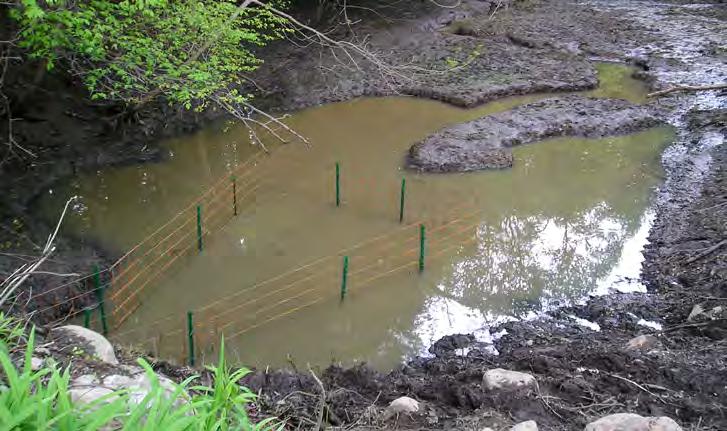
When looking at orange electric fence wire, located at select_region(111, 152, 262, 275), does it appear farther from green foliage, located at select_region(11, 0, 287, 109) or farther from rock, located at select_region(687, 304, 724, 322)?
rock, located at select_region(687, 304, 724, 322)

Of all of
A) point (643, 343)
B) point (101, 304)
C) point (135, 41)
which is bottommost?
point (643, 343)

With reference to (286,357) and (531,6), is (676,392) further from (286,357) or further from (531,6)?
(531,6)

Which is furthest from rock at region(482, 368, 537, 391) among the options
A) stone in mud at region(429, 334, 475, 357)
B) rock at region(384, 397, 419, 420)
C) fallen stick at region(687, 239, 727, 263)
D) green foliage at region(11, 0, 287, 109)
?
green foliage at region(11, 0, 287, 109)

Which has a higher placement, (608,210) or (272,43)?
(272,43)

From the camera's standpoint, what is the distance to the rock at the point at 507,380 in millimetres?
4398

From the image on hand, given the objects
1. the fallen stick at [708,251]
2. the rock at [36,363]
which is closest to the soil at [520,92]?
the fallen stick at [708,251]

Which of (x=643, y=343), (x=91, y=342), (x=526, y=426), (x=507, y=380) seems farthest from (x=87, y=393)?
(x=643, y=343)

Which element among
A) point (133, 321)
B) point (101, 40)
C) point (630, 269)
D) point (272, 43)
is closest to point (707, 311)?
point (630, 269)

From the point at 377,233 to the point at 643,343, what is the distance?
3.36 meters

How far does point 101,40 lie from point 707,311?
7018 millimetres

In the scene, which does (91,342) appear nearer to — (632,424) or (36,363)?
(36,363)

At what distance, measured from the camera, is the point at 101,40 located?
702cm

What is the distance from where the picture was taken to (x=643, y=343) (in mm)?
5316

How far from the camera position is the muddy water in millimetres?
6207
